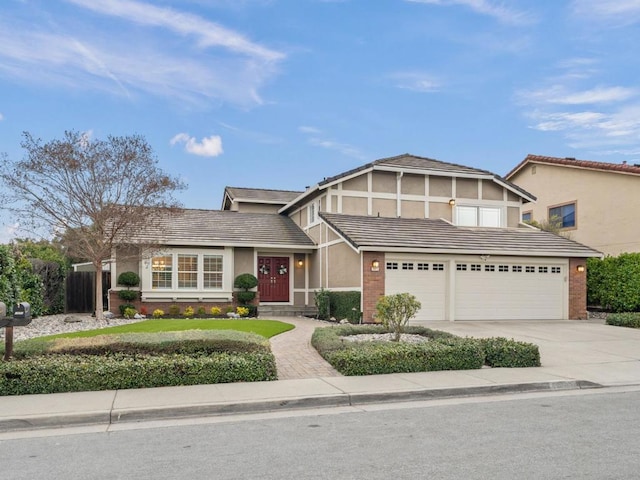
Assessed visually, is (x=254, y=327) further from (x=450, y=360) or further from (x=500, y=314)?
(x=500, y=314)

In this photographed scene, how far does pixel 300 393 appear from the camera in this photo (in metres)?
7.61

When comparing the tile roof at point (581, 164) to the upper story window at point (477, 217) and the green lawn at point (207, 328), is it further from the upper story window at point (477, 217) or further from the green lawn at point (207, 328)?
the green lawn at point (207, 328)

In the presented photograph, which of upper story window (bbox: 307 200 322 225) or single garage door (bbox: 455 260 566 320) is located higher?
upper story window (bbox: 307 200 322 225)

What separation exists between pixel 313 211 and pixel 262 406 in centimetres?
1541

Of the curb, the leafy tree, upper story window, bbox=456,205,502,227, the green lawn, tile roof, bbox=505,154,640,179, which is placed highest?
tile roof, bbox=505,154,640,179

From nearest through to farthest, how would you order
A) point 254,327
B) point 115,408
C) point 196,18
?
point 115,408, point 254,327, point 196,18

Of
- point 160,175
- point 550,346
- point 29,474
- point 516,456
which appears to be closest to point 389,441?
point 516,456

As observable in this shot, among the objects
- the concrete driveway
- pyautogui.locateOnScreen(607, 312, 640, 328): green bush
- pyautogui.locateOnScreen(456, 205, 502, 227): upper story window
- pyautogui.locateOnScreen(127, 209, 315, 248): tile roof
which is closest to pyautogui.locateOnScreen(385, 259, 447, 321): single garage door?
the concrete driveway

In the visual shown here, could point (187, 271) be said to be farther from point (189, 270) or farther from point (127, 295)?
point (127, 295)

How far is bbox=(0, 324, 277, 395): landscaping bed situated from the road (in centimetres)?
180

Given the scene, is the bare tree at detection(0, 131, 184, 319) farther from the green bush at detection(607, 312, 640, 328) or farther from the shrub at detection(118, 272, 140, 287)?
the green bush at detection(607, 312, 640, 328)

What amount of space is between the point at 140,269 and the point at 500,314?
1360cm

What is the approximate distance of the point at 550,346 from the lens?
490 inches

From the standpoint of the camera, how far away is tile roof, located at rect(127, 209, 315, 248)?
761 inches
